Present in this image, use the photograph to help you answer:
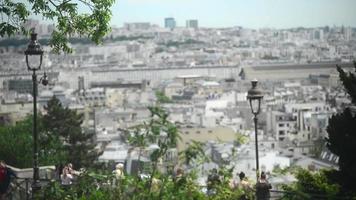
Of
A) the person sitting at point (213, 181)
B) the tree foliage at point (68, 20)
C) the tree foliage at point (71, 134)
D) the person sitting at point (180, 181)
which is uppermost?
the tree foliage at point (68, 20)

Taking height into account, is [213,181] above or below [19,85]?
above

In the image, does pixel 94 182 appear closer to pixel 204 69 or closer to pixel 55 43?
pixel 55 43

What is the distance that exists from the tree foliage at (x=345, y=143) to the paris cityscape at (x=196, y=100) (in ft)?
1.25

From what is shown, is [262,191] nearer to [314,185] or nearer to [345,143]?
[314,185]

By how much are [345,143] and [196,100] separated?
6788 cm

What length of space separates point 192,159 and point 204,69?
5044 inches

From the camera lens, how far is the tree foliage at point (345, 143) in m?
8.99

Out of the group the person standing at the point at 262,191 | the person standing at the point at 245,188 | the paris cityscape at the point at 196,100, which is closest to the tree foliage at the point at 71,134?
the paris cityscape at the point at 196,100

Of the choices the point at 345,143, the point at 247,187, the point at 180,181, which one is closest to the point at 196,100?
the point at 345,143

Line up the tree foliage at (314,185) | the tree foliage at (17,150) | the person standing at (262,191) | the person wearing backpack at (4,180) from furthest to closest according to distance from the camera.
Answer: the tree foliage at (17,150) < the person wearing backpack at (4,180) < the tree foliage at (314,185) < the person standing at (262,191)

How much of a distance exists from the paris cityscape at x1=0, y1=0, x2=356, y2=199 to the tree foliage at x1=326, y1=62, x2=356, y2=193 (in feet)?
1.25

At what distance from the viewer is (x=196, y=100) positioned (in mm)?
77062

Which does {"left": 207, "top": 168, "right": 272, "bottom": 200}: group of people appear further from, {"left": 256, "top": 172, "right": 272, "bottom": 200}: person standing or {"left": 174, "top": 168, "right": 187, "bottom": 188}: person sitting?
{"left": 174, "top": 168, "right": 187, "bottom": 188}: person sitting

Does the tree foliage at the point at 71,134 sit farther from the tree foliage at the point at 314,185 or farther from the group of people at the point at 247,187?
the group of people at the point at 247,187
